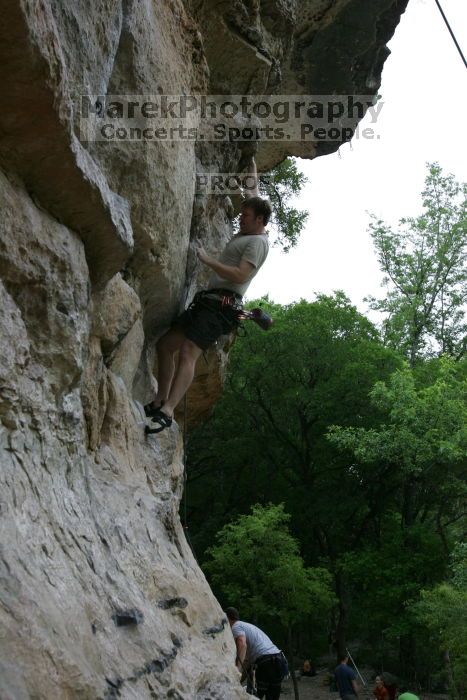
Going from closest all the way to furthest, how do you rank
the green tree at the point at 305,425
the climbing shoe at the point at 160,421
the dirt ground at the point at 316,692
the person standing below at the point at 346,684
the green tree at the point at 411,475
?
the climbing shoe at the point at 160,421 < the person standing below at the point at 346,684 < the green tree at the point at 411,475 < the dirt ground at the point at 316,692 < the green tree at the point at 305,425

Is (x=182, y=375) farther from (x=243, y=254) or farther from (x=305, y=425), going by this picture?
(x=305, y=425)

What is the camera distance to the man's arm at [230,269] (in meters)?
6.72

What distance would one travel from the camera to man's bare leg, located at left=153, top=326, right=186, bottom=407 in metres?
6.96

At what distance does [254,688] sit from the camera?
7.75m

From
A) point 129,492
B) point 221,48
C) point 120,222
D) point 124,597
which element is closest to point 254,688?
point 129,492

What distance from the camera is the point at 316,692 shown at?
2234 centimetres

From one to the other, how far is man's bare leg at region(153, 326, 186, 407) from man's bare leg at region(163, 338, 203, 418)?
117 millimetres

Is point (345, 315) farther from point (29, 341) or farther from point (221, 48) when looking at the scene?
point (29, 341)

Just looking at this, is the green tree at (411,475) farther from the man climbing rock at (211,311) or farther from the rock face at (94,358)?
the man climbing rock at (211,311)

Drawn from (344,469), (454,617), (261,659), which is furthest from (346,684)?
(344,469)

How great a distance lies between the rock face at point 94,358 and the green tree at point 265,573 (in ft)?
36.9

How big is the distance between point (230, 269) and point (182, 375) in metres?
0.97

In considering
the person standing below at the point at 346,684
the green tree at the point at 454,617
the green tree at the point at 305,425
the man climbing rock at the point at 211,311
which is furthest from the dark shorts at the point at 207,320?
the green tree at the point at 305,425

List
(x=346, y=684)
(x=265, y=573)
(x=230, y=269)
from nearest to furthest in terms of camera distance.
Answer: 1. (x=230, y=269)
2. (x=346, y=684)
3. (x=265, y=573)
